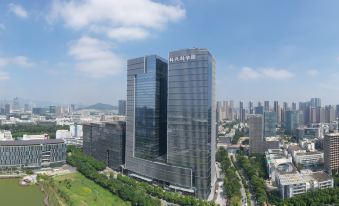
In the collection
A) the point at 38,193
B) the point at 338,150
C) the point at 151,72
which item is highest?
the point at 151,72

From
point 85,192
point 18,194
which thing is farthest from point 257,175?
point 18,194

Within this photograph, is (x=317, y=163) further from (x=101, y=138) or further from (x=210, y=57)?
(x=101, y=138)

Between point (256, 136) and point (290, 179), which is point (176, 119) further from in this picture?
point (256, 136)

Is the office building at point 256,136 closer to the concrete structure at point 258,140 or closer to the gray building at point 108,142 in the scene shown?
the concrete structure at point 258,140

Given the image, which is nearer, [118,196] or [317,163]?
[118,196]

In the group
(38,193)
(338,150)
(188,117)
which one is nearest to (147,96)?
(188,117)

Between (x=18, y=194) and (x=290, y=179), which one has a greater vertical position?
(x=290, y=179)
